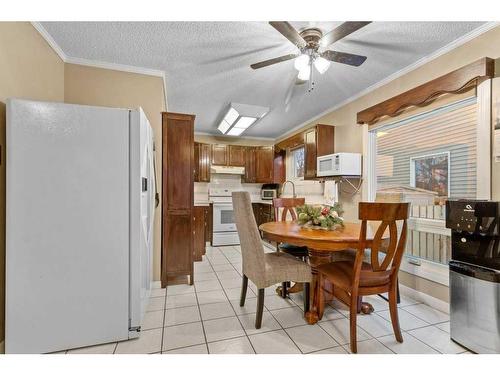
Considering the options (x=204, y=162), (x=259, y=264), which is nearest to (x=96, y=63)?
(x=259, y=264)

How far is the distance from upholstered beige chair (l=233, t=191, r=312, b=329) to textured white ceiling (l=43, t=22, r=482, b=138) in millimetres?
1346

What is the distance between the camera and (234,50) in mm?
2184

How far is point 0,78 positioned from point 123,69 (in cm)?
119

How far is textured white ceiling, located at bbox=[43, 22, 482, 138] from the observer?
6.15 ft

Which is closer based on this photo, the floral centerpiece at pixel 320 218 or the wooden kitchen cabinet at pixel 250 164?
Answer: the floral centerpiece at pixel 320 218

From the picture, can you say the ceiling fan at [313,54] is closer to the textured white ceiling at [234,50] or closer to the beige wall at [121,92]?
the textured white ceiling at [234,50]

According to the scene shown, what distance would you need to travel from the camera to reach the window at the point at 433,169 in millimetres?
2029

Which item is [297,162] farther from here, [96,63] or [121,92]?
[96,63]

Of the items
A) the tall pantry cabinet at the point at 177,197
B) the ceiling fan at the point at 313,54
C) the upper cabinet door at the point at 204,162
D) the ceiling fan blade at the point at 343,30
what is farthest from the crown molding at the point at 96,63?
the upper cabinet door at the point at 204,162

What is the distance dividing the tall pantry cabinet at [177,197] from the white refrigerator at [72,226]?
977mm

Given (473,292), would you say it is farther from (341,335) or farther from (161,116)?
(161,116)

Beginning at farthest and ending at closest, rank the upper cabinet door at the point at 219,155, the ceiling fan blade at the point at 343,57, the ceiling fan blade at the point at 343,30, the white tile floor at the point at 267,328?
the upper cabinet door at the point at 219,155 < the ceiling fan blade at the point at 343,57 < the white tile floor at the point at 267,328 < the ceiling fan blade at the point at 343,30

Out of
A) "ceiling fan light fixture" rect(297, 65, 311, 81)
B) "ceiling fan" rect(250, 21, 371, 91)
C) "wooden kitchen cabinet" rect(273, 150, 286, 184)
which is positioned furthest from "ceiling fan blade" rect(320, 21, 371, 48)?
"wooden kitchen cabinet" rect(273, 150, 286, 184)
